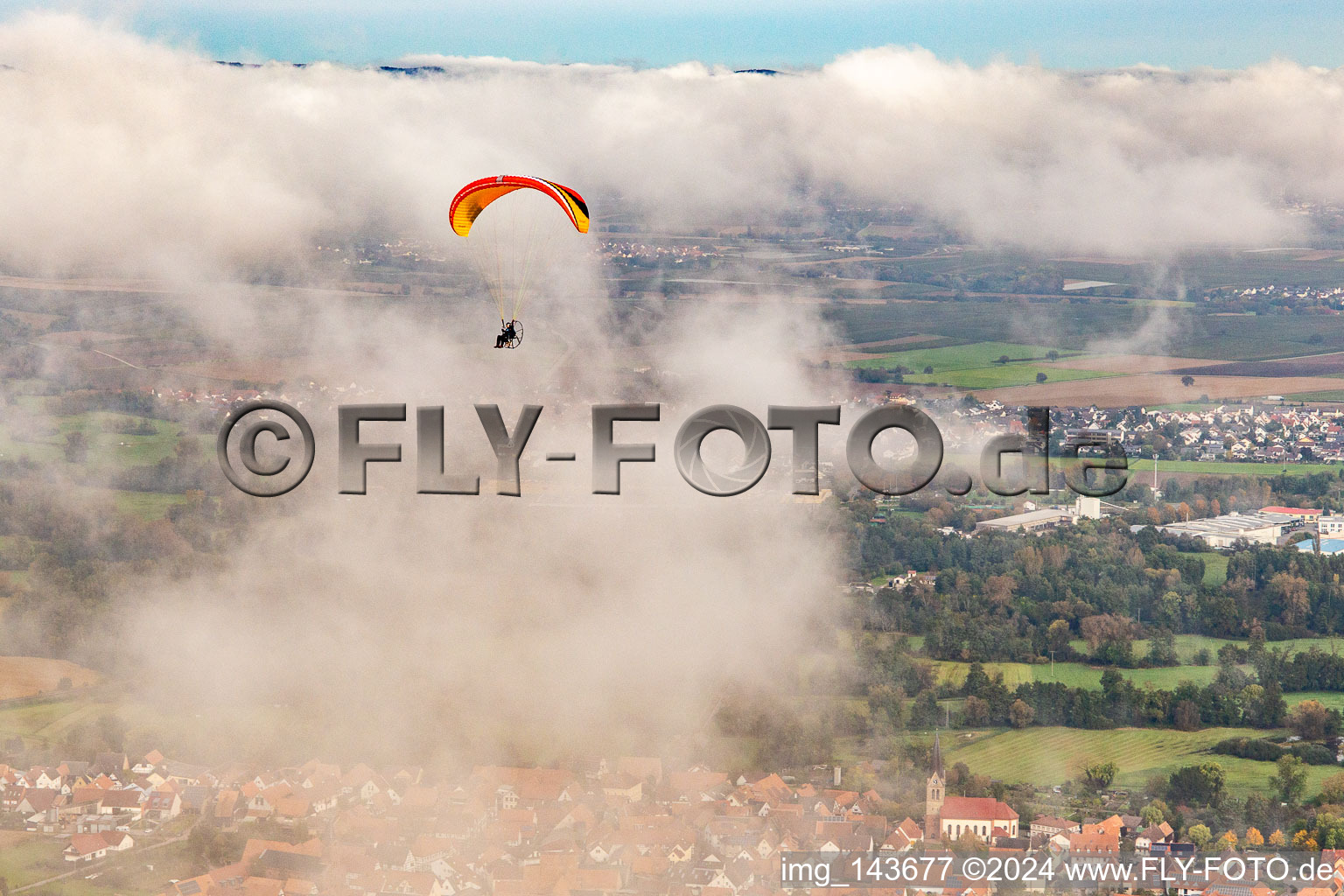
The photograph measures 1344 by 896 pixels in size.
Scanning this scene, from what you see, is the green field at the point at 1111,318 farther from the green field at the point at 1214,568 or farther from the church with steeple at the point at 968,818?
the church with steeple at the point at 968,818

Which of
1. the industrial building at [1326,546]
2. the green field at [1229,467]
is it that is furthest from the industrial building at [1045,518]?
the industrial building at [1326,546]

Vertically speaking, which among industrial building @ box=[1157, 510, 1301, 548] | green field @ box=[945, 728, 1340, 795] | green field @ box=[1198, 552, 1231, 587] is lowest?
green field @ box=[945, 728, 1340, 795]

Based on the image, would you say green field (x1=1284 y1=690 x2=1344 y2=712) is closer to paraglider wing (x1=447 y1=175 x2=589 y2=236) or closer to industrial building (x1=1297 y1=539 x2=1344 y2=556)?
industrial building (x1=1297 y1=539 x2=1344 y2=556)

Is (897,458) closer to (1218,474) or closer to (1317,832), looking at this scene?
(1218,474)

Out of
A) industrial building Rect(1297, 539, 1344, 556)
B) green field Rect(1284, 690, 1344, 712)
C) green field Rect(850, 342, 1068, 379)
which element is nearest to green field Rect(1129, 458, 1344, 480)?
industrial building Rect(1297, 539, 1344, 556)

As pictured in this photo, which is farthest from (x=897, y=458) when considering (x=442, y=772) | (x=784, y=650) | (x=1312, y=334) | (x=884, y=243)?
(x=1312, y=334)
